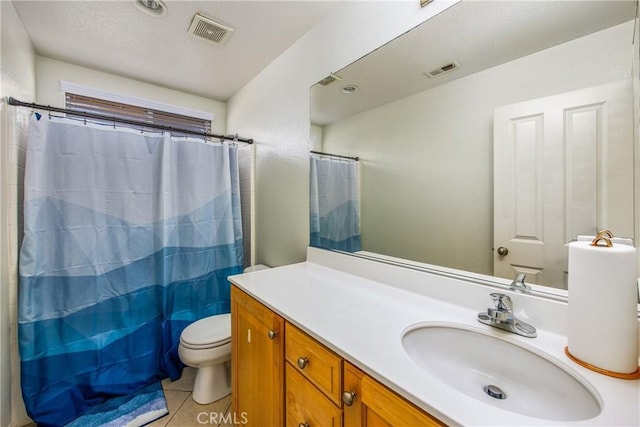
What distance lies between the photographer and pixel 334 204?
1597 millimetres

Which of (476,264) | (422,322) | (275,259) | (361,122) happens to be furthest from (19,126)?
(476,264)

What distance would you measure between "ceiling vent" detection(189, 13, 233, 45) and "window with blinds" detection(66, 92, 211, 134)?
2.17ft

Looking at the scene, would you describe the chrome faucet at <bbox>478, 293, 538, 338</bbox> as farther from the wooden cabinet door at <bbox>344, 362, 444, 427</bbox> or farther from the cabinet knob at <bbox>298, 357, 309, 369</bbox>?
the cabinet knob at <bbox>298, 357, 309, 369</bbox>

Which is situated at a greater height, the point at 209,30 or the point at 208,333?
the point at 209,30

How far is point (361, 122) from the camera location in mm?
1429

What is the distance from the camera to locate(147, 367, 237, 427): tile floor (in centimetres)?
148

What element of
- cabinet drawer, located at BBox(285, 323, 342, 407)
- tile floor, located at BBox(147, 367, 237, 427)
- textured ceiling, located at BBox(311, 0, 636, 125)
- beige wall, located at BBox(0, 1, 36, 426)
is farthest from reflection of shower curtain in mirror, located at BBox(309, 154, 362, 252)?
beige wall, located at BBox(0, 1, 36, 426)

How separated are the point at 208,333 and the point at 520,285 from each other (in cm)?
169

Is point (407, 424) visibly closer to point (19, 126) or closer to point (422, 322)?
point (422, 322)

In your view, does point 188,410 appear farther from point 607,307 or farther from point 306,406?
→ point 607,307

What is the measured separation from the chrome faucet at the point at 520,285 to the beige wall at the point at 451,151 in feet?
0.33

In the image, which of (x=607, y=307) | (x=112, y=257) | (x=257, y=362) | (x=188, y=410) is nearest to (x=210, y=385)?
(x=188, y=410)

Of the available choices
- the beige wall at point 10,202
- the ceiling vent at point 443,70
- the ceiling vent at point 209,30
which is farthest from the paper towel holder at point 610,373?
the beige wall at point 10,202

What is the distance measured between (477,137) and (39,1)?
235 centimetres
